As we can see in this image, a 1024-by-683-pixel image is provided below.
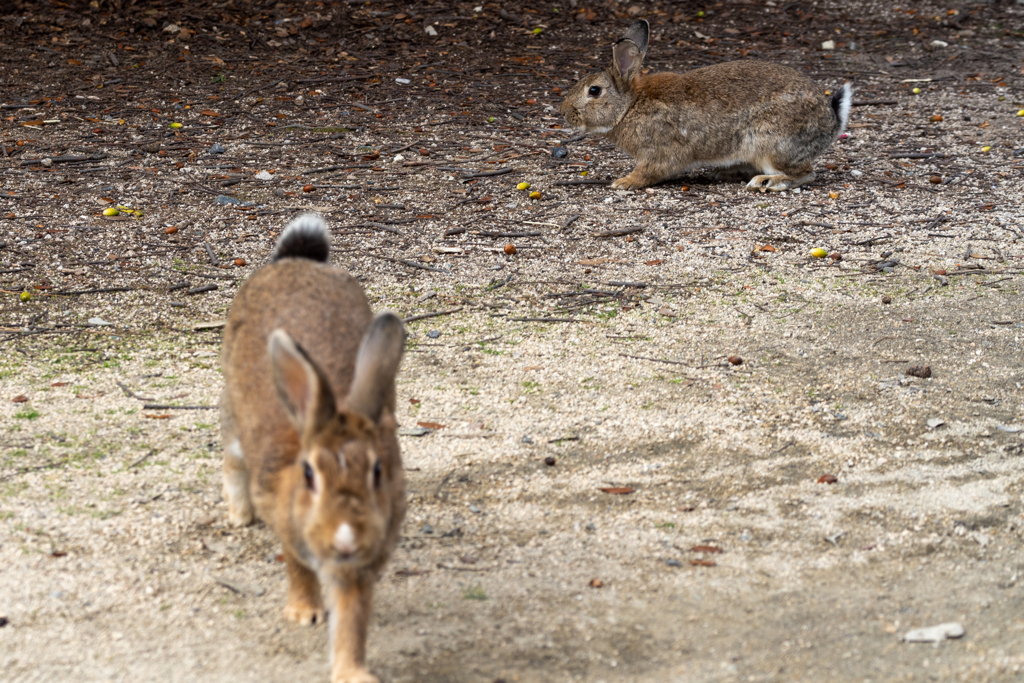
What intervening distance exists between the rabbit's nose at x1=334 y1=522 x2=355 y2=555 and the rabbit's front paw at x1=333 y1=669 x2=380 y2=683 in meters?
0.50

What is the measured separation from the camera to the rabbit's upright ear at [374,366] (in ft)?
9.92

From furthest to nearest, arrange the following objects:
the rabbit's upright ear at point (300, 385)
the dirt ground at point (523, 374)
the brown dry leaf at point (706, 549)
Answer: the brown dry leaf at point (706, 549) < the dirt ground at point (523, 374) < the rabbit's upright ear at point (300, 385)

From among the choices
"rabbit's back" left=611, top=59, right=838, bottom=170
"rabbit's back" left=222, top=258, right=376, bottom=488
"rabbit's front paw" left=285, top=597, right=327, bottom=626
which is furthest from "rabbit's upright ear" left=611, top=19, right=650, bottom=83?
"rabbit's front paw" left=285, top=597, right=327, bottom=626

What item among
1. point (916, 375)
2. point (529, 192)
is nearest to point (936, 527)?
point (916, 375)

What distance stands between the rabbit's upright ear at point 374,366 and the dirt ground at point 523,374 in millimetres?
900

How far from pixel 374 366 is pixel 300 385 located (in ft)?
0.72

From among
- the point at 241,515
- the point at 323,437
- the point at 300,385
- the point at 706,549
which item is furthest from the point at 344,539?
→ the point at 706,549

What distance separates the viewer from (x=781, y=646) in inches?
137

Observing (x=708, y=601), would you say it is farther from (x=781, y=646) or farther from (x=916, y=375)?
(x=916, y=375)

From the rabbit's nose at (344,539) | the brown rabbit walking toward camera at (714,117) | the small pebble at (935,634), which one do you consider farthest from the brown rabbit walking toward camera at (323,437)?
the brown rabbit walking toward camera at (714,117)

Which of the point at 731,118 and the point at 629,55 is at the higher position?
the point at 629,55

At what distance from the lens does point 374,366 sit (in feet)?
9.91

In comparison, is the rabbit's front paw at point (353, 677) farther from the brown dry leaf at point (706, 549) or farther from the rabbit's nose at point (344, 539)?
the brown dry leaf at point (706, 549)

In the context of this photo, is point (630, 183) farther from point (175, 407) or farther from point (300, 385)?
point (300, 385)
